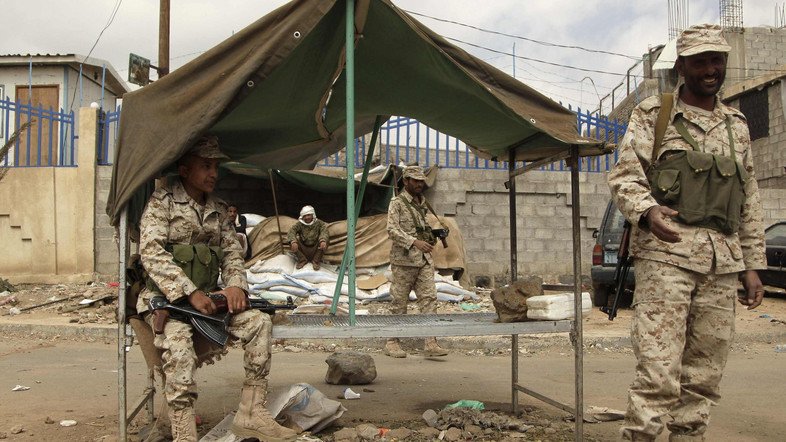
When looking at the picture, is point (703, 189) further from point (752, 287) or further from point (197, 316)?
point (197, 316)

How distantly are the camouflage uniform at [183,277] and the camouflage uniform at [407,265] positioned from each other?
3.35 metres

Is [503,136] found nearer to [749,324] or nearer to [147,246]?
[147,246]

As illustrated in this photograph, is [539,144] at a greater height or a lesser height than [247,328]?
greater

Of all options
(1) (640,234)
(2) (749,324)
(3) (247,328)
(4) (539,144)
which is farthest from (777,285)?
(3) (247,328)

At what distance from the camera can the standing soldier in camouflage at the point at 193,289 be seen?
3.52 m

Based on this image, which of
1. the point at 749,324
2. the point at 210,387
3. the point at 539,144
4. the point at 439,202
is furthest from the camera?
the point at 439,202

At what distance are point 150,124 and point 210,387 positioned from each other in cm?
261

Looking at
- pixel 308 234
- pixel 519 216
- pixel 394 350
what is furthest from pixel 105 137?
pixel 394 350

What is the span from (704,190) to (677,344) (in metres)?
0.71

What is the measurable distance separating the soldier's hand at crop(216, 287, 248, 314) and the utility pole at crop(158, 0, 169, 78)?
8535mm

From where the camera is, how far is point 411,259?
7.34 metres

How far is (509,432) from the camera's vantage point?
13.6 feet

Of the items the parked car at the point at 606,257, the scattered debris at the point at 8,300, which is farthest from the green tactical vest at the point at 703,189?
the scattered debris at the point at 8,300

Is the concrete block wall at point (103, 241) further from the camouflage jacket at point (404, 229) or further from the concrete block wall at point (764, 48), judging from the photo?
the concrete block wall at point (764, 48)
